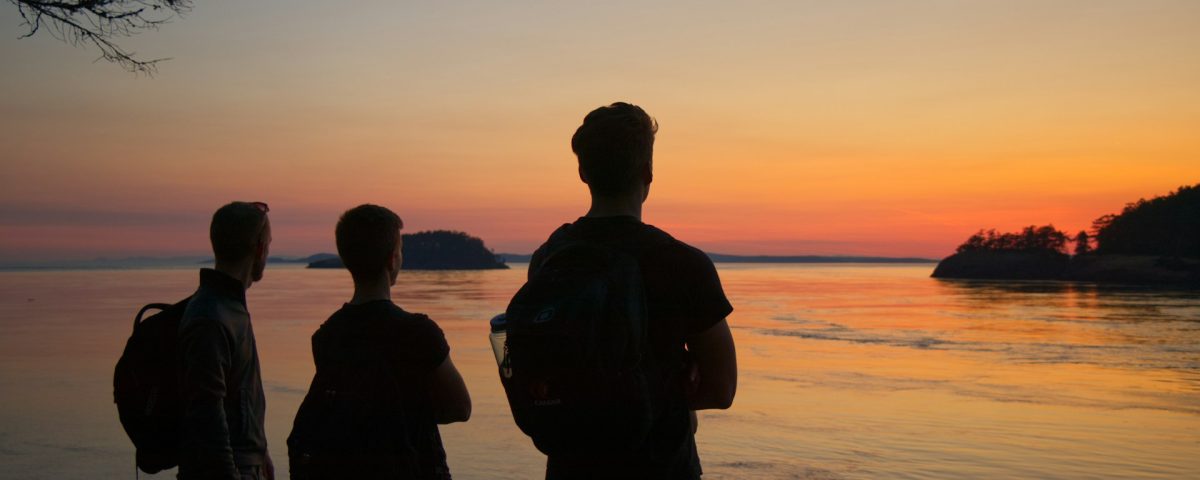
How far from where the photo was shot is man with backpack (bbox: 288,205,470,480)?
2988mm

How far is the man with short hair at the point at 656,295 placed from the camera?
6.98 feet

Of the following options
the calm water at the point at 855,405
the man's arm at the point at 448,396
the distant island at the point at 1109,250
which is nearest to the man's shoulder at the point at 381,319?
the man's arm at the point at 448,396

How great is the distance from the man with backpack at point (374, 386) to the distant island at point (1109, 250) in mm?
80680

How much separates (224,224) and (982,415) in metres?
9.09

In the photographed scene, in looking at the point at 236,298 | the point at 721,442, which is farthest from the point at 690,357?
the point at 721,442

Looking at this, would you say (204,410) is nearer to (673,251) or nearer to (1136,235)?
(673,251)

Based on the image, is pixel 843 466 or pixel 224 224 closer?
pixel 224 224

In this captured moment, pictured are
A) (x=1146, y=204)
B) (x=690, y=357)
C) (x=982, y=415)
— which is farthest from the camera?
(x=1146, y=204)

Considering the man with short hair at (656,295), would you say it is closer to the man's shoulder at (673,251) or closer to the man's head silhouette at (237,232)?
the man's shoulder at (673,251)

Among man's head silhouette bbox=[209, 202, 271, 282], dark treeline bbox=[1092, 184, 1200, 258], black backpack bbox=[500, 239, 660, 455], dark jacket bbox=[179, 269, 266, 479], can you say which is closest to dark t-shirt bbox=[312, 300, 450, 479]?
dark jacket bbox=[179, 269, 266, 479]

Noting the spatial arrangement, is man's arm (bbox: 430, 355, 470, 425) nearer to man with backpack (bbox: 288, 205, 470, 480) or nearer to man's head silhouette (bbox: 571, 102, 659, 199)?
man with backpack (bbox: 288, 205, 470, 480)

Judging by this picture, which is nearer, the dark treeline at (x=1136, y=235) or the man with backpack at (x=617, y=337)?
the man with backpack at (x=617, y=337)

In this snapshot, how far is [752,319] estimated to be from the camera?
27141 millimetres

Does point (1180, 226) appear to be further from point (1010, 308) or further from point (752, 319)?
point (752, 319)
